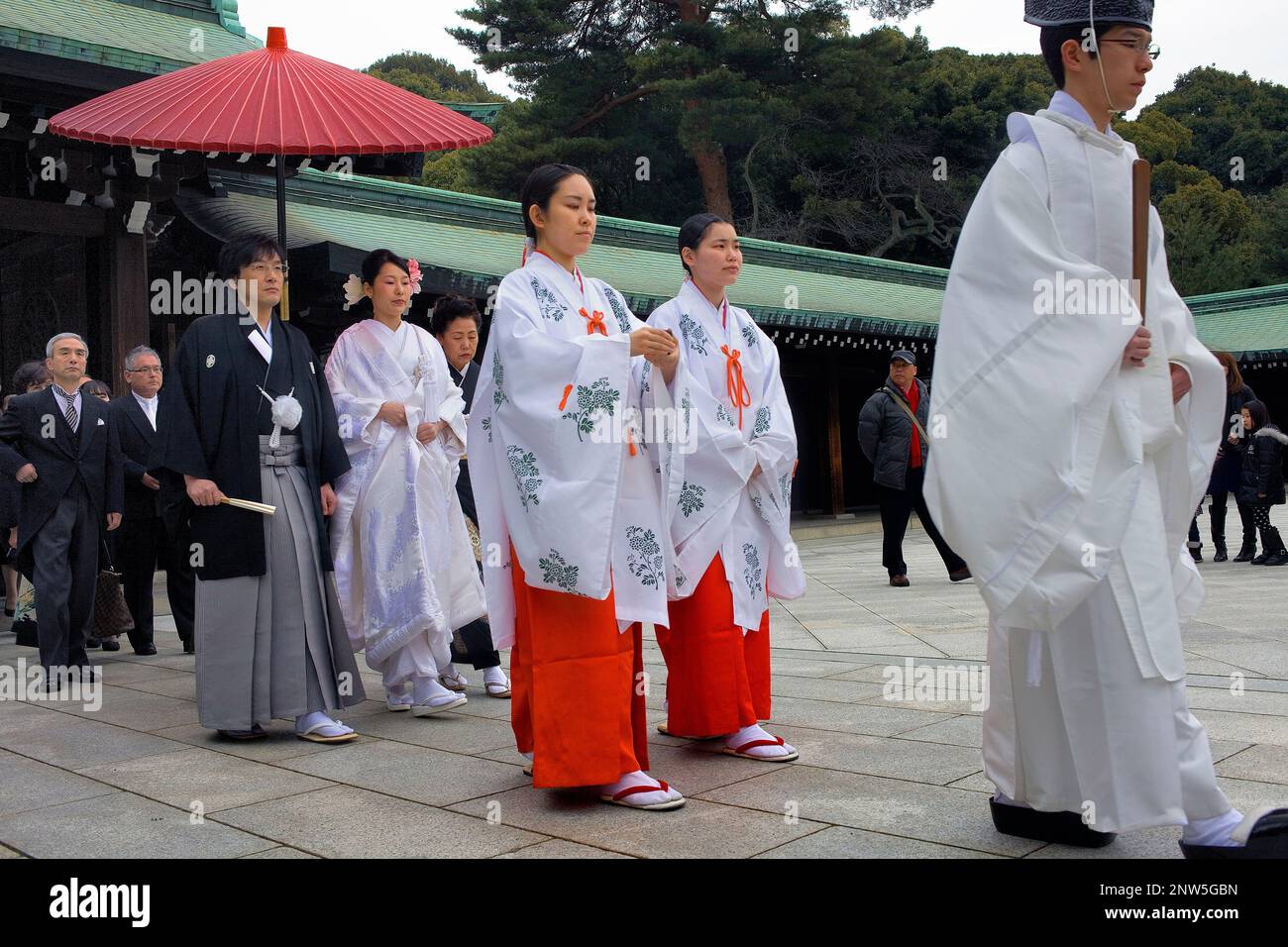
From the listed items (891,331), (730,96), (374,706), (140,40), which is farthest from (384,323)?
(730,96)

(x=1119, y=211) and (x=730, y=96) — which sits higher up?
(x=730, y=96)

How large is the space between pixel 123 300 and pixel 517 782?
7.29m

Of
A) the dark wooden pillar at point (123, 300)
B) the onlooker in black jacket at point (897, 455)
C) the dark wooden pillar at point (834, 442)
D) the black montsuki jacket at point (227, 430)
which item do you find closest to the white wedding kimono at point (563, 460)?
the black montsuki jacket at point (227, 430)

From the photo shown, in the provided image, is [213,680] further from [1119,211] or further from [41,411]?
[1119,211]

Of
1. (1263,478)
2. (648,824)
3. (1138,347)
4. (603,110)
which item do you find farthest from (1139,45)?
(603,110)

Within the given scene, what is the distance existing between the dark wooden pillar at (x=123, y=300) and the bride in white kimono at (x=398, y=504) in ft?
16.5

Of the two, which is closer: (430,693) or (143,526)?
(430,693)

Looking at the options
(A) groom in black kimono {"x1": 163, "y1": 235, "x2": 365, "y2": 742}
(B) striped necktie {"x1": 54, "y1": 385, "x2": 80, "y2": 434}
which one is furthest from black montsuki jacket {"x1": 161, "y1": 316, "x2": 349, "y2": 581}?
(B) striped necktie {"x1": 54, "y1": 385, "x2": 80, "y2": 434}

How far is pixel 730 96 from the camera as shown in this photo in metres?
26.0

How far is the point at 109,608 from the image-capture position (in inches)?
279

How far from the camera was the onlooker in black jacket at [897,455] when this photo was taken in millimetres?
9766

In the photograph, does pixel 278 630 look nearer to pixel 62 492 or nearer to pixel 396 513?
pixel 396 513

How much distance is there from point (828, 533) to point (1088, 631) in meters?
14.2

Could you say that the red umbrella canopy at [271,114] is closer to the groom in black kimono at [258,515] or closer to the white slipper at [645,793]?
the groom in black kimono at [258,515]
